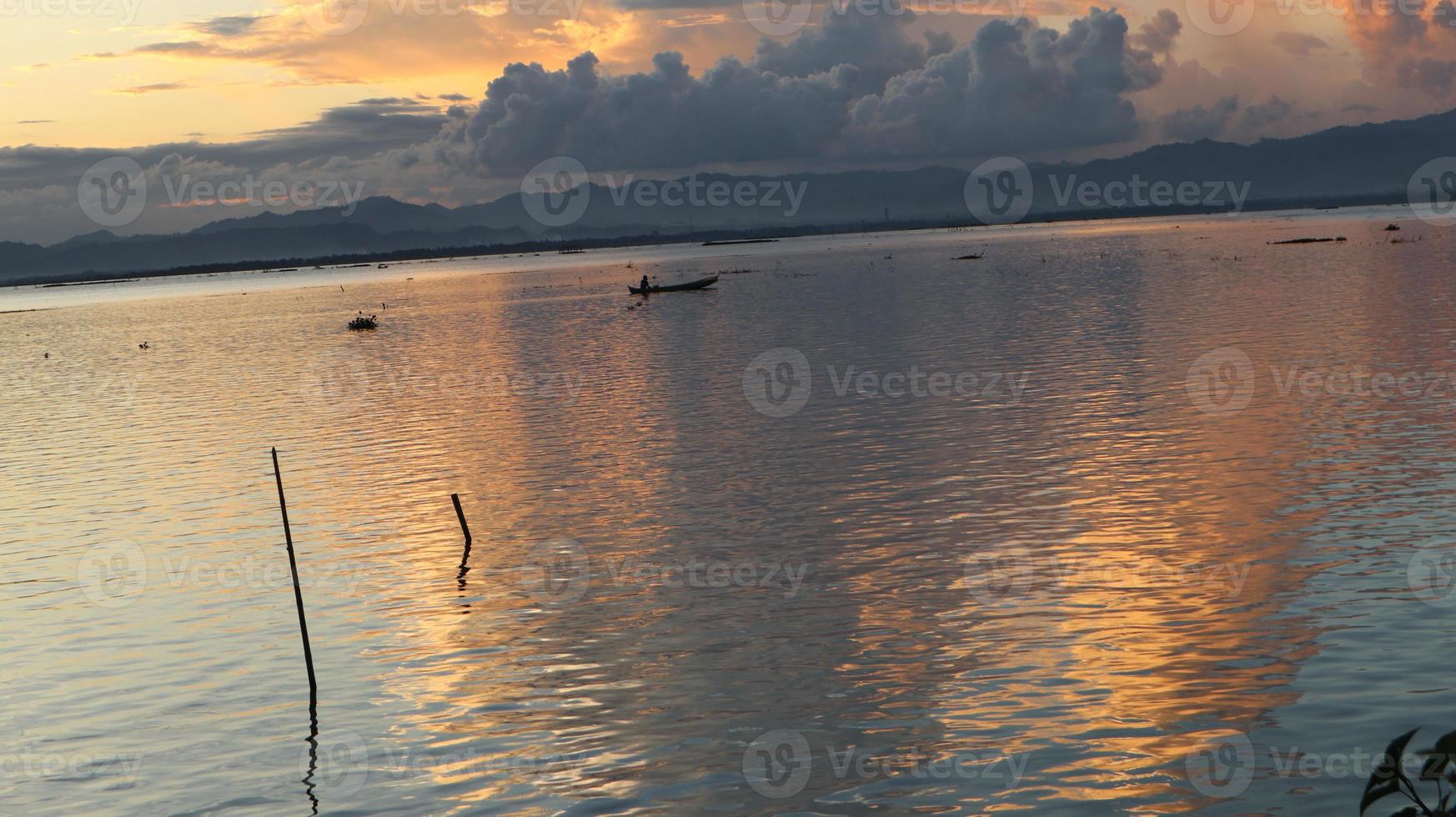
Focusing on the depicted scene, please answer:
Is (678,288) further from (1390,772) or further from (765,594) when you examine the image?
(1390,772)

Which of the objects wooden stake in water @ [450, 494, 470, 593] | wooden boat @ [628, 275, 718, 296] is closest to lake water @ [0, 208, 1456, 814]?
wooden stake in water @ [450, 494, 470, 593]

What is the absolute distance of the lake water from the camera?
15578 millimetres

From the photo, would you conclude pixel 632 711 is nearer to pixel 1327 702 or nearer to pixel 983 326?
pixel 1327 702

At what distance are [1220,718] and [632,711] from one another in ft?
25.1

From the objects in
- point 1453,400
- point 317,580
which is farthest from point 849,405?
point 317,580

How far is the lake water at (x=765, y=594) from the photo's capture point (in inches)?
613

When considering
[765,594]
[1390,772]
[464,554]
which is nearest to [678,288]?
[464,554]

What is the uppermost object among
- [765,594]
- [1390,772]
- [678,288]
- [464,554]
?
[678,288]

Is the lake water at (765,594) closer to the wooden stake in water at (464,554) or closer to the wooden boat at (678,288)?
the wooden stake in water at (464,554)

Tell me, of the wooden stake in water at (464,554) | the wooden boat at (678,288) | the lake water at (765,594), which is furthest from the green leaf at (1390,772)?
the wooden boat at (678,288)

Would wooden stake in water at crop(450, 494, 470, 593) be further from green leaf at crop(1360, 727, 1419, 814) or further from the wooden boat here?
the wooden boat

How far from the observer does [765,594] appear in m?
23.1

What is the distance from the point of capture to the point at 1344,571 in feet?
70.7

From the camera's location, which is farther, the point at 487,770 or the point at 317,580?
the point at 317,580
